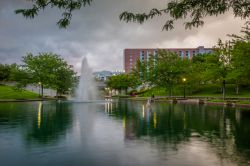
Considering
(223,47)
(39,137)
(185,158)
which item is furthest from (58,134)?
(223,47)

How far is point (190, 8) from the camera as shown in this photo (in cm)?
728

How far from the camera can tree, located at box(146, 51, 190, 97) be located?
70.2m

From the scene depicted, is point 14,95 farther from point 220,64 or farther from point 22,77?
point 220,64

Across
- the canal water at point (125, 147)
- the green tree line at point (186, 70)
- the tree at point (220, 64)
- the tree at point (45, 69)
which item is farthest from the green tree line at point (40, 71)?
the canal water at point (125, 147)

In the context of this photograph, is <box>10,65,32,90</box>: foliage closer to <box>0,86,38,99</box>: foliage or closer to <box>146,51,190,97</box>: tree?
<box>0,86,38,99</box>: foliage

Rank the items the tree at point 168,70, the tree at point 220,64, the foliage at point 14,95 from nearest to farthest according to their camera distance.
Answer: the tree at point 220,64
the foliage at point 14,95
the tree at point 168,70

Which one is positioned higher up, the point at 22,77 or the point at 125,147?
the point at 22,77

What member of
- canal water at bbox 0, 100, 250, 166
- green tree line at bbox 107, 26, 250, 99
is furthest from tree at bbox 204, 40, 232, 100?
canal water at bbox 0, 100, 250, 166

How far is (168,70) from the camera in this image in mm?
70062

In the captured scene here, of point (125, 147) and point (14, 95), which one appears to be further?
point (14, 95)

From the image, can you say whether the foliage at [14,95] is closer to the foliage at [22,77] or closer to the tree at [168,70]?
the foliage at [22,77]

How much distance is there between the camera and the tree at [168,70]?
70.2 metres

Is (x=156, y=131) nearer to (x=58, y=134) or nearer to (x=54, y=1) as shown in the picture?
(x=58, y=134)

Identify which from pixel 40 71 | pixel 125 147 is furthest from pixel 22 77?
pixel 125 147
